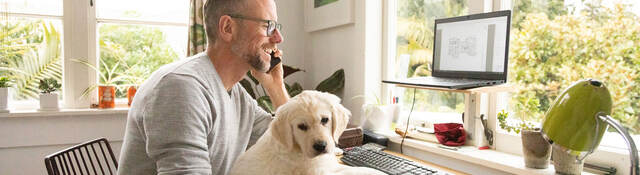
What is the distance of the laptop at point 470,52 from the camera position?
1551 millimetres

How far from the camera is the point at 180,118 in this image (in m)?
0.87

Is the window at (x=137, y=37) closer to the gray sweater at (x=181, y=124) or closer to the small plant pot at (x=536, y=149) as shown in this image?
the gray sweater at (x=181, y=124)

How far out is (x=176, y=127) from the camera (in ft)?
2.81

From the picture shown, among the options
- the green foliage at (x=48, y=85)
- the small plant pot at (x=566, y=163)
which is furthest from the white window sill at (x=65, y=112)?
the small plant pot at (x=566, y=163)

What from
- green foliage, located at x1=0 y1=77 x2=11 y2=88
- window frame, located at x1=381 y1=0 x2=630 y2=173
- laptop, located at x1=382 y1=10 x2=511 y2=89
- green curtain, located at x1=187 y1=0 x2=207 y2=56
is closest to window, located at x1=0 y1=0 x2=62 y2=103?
green foliage, located at x1=0 y1=77 x2=11 y2=88

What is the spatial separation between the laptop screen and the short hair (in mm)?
1019

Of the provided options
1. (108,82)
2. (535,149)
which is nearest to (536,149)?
(535,149)

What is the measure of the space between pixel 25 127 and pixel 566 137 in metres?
2.90

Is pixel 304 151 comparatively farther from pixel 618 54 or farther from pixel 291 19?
pixel 291 19

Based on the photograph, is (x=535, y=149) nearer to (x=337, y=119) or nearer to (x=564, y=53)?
(x=564, y=53)

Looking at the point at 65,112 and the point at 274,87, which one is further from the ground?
the point at 274,87

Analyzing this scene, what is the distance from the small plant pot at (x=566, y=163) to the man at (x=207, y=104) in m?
1.06

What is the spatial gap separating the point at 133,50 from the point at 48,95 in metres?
0.61

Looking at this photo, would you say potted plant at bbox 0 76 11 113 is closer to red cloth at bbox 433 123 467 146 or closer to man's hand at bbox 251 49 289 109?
man's hand at bbox 251 49 289 109
